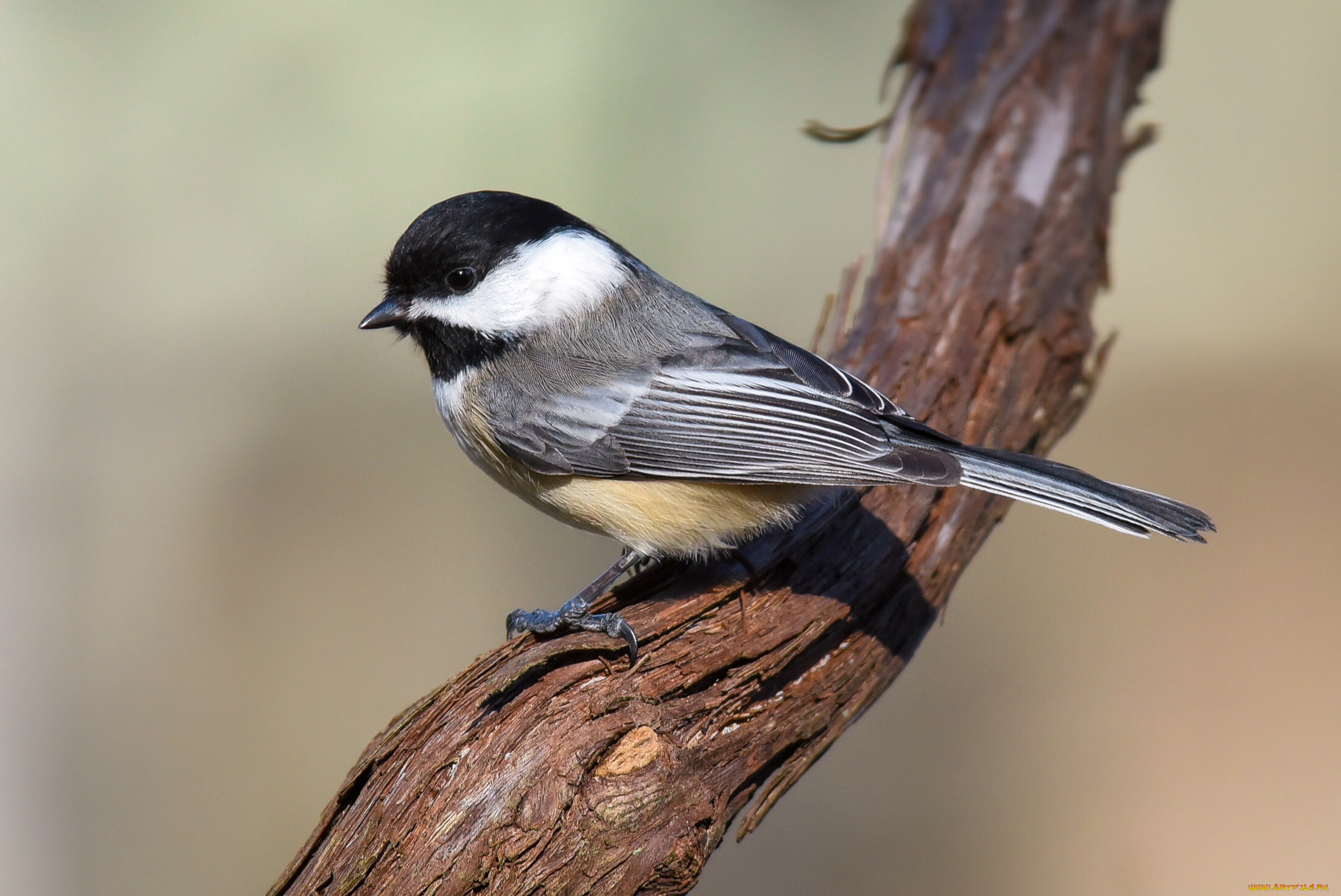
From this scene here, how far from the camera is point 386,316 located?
1.99 metres

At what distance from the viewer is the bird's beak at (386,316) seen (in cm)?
199

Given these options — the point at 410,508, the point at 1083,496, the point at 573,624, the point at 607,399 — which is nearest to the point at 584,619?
the point at 573,624

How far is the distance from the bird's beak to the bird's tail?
1097 millimetres

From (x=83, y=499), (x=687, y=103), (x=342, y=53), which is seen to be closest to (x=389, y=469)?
(x=83, y=499)

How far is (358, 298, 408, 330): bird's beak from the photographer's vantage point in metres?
1.99

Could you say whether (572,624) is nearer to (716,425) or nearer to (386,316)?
(716,425)

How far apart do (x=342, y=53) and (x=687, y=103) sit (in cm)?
156

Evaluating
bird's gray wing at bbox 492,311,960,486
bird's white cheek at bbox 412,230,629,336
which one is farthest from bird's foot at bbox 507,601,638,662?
bird's white cheek at bbox 412,230,629,336

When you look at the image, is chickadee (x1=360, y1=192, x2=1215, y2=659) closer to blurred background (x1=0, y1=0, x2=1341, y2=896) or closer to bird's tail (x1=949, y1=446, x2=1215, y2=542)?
bird's tail (x1=949, y1=446, x2=1215, y2=542)

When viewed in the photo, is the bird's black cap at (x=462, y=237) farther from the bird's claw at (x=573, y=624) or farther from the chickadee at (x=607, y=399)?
the bird's claw at (x=573, y=624)

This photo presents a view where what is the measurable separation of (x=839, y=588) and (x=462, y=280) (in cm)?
94

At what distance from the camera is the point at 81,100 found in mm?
4148

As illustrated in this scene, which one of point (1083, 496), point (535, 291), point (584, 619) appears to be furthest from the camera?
point (535, 291)

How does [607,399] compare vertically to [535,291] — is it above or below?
below
